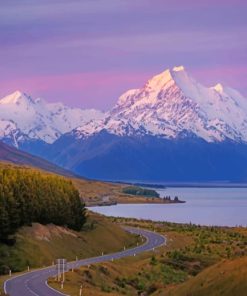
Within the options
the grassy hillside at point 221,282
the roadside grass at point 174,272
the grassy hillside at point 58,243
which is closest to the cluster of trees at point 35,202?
the grassy hillside at point 58,243

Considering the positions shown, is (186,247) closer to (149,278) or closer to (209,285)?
(149,278)

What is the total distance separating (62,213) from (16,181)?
608 inches

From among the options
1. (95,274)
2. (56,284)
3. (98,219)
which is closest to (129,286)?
(95,274)

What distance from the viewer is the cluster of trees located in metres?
100

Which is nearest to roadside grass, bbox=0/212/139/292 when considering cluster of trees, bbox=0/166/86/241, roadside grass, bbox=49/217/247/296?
cluster of trees, bbox=0/166/86/241

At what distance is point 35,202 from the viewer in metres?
113

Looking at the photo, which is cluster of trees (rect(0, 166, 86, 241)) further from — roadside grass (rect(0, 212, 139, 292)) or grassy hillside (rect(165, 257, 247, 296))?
grassy hillside (rect(165, 257, 247, 296))

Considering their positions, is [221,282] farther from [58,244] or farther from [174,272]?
[58,244]

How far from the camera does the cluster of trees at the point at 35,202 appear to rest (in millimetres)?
100375

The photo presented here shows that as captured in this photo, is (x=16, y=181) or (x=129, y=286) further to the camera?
(x=16, y=181)

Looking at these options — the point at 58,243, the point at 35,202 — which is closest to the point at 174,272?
the point at 58,243

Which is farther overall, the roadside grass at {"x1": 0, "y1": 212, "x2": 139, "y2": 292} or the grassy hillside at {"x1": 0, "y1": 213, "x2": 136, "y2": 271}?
the grassy hillside at {"x1": 0, "y1": 213, "x2": 136, "y2": 271}

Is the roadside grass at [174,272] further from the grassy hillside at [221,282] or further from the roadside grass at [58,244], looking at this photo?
the roadside grass at [58,244]

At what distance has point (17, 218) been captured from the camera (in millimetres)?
102875
